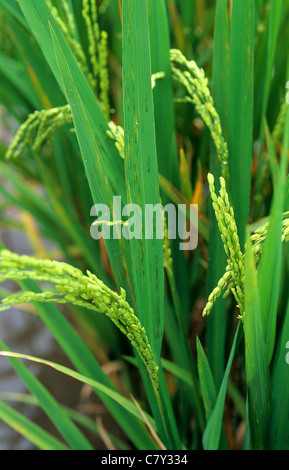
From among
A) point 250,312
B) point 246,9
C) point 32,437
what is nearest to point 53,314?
point 32,437

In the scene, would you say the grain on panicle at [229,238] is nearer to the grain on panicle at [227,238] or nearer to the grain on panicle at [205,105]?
the grain on panicle at [227,238]

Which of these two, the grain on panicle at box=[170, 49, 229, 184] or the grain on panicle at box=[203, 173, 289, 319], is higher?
the grain on panicle at box=[170, 49, 229, 184]

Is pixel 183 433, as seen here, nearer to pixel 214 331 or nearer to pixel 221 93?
pixel 214 331

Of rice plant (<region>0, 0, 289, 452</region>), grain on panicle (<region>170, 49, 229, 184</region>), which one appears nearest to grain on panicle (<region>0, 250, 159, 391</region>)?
rice plant (<region>0, 0, 289, 452</region>)

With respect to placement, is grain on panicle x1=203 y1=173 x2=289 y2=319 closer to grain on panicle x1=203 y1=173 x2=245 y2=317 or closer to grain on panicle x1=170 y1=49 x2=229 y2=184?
grain on panicle x1=203 y1=173 x2=245 y2=317

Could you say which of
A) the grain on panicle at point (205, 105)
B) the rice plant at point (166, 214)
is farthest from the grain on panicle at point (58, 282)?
the grain on panicle at point (205, 105)

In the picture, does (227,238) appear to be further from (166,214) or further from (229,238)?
(166,214)

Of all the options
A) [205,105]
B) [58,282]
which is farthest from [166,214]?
[58,282]

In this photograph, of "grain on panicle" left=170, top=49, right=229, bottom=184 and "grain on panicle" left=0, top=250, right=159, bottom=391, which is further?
"grain on panicle" left=170, top=49, right=229, bottom=184
